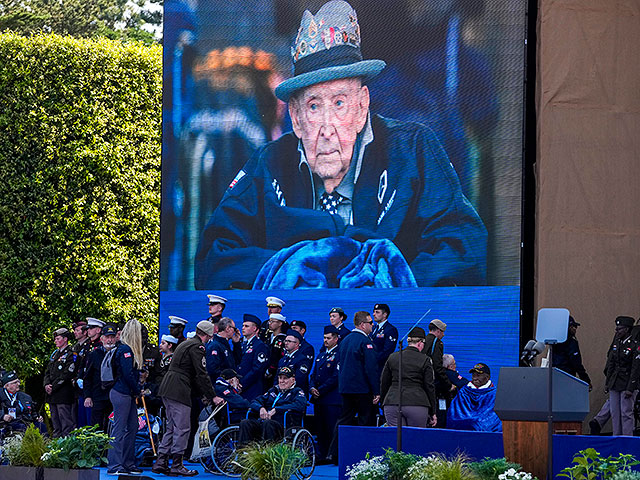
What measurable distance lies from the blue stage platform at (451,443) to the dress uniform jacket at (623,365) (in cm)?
304

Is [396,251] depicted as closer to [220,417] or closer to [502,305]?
[502,305]

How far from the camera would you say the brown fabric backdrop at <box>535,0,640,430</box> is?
13.5 m

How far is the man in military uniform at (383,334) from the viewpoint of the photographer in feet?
43.7

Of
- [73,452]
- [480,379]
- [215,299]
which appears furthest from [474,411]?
[73,452]

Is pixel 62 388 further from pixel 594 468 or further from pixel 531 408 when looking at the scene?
pixel 594 468

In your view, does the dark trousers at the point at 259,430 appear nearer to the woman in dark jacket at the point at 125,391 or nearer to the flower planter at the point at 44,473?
the woman in dark jacket at the point at 125,391

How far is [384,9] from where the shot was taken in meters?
15.1

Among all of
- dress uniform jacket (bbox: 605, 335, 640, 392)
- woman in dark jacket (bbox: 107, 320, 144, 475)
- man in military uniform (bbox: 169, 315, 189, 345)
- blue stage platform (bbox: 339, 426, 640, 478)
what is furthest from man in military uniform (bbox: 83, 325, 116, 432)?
dress uniform jacket (bbox: 605, 335, 640, 392)

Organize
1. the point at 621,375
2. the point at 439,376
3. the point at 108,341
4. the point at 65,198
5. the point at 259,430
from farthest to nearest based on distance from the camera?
the point at 65,198, the point at 108,341, the point at 439,376, the point at 621,375, the point at 259,430

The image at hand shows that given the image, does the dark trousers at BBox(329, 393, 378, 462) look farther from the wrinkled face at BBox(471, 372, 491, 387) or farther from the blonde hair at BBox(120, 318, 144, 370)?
the blonde hair at BBox(120, 318, 144, 370)

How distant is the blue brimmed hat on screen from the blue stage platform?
576 cm

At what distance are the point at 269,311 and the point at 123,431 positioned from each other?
113 inches

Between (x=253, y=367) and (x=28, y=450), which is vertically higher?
(x=253, y=367)

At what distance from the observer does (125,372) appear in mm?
12289
